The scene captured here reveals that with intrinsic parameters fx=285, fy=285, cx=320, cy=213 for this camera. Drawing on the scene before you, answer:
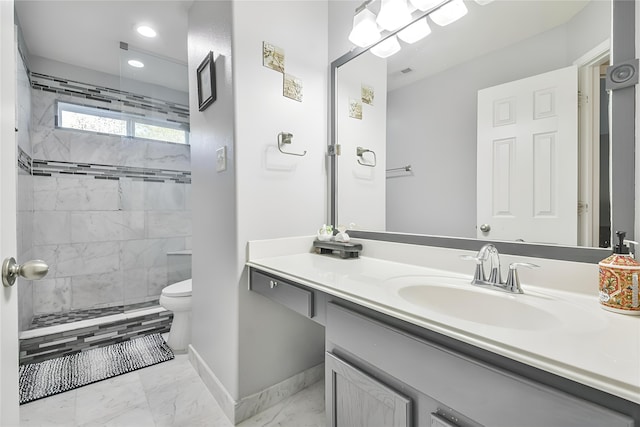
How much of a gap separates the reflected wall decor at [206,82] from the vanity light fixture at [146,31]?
36.6 inches

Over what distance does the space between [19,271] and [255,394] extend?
1.22 metres

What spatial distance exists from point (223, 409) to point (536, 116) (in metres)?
1.94

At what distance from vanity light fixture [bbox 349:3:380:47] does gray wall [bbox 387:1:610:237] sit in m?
0.32

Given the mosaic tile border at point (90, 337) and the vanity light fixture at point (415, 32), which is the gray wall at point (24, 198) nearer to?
the mosaic tile border at point (90, 337)

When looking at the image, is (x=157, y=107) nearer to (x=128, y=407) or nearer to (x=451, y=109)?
(x=128, y=407)

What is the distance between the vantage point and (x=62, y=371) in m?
1.86

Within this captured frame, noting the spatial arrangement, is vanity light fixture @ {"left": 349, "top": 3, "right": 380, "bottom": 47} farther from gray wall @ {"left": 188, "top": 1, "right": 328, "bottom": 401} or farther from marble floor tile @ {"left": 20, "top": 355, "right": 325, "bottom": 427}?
marble floor tile @ {"left": 20, "top": 355, "right": 325, "bottom": 427}

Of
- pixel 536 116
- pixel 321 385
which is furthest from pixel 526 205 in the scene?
pixel 321 385

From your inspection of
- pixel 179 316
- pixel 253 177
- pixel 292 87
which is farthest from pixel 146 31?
pixel 179 316

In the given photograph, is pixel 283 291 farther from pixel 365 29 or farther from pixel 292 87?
pixel 365 29

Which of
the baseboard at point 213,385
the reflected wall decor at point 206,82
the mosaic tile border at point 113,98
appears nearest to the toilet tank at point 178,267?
the baseboard at point 213,385

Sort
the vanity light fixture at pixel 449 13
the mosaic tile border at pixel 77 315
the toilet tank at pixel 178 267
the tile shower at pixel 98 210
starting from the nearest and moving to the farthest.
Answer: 1. the vanity light fixture at pixel 449 13
2. the mosaic tile border at pixel 77 315
3. the tile shower at pixel 98 210
4. the toilet tank at pixel 178 267

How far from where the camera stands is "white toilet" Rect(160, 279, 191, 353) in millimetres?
2156

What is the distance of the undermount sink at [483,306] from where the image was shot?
0.80m
